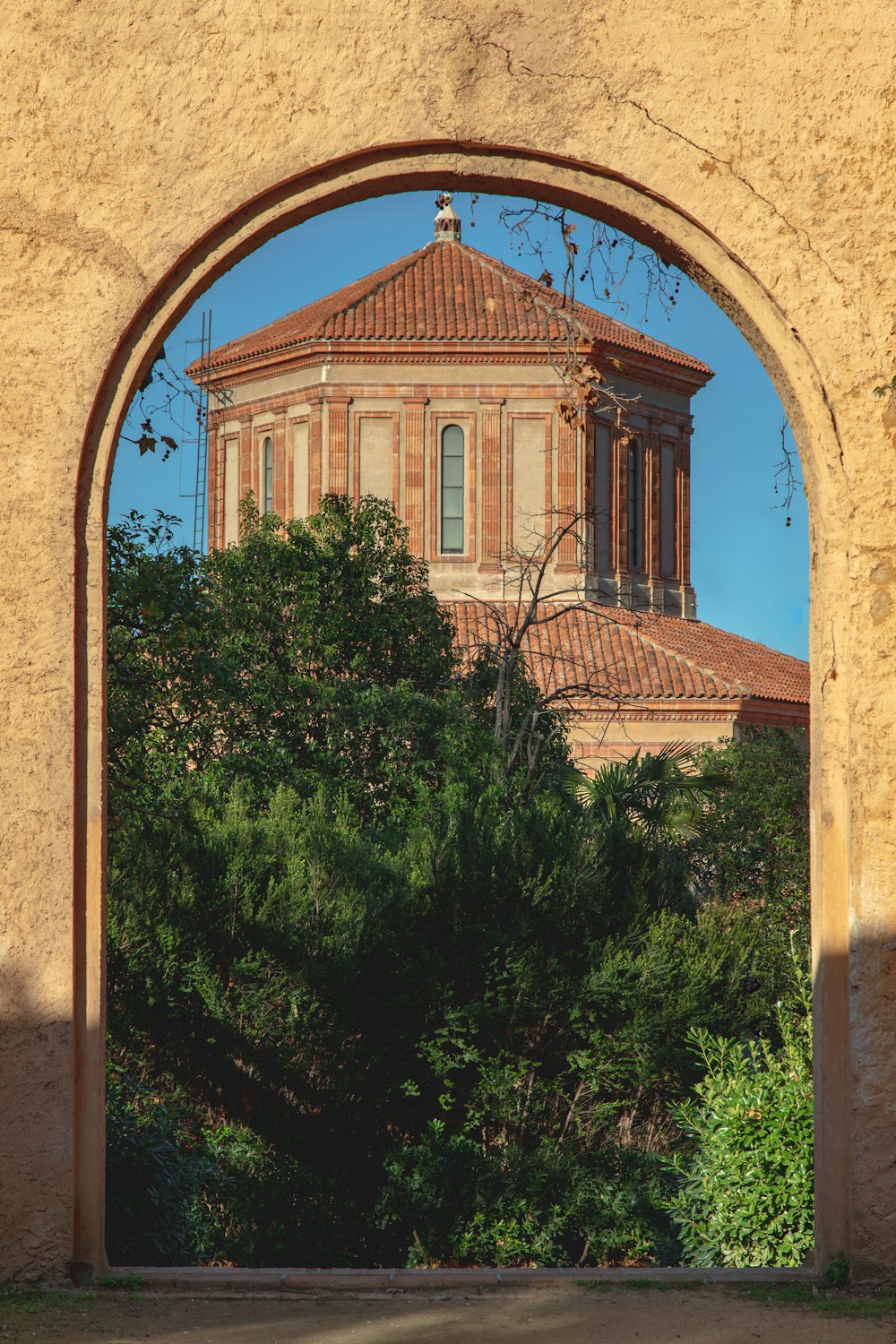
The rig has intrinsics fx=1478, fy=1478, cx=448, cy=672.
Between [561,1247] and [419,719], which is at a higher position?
[419,719]

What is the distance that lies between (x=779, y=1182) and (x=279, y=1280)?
2.69 metres

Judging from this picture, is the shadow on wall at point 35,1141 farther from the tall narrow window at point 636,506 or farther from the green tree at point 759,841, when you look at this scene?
the tall narrow window at point 636,506

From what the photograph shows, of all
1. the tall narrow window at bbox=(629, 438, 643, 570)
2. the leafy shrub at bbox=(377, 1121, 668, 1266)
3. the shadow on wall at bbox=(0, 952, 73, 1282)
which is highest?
the tall narrow window at bbox=(629, 438, 643, 570)

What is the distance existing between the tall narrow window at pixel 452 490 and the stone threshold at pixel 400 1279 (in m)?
26.7

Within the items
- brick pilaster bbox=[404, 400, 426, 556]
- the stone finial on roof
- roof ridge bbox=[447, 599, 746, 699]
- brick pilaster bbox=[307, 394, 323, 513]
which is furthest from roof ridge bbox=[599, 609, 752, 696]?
the stone finial on roof

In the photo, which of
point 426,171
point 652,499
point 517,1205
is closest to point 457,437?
point 652,499

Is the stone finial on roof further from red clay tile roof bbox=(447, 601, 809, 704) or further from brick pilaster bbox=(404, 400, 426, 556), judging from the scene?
red clay tile roof bbox=(447, 601, 809, 704)

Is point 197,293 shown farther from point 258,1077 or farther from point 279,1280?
point 258,1077

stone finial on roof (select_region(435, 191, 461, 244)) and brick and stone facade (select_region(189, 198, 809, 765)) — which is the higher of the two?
stone finial on roof (select_region(435, 191, 461, 244))

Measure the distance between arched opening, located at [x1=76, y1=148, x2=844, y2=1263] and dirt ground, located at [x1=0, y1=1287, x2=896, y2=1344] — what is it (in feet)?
1.10

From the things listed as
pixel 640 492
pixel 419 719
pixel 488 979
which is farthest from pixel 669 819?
pixel 640 492

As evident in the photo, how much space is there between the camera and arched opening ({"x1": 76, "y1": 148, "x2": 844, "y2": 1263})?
426cm

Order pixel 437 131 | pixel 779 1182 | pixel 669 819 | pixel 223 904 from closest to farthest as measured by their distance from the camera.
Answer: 1. pixel 437 131
2. pixel 779 1182
3. pixel 223 904
4. pixel 669 819

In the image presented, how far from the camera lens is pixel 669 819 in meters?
13.6
